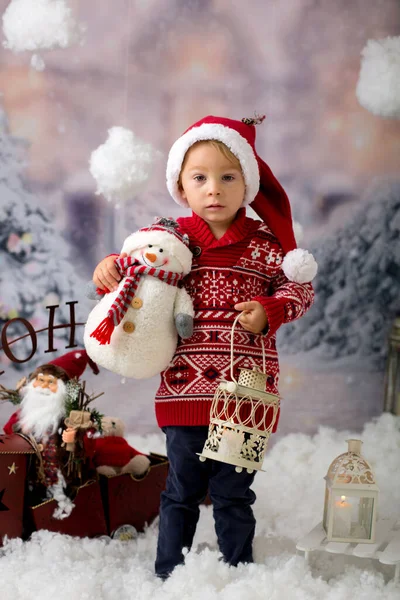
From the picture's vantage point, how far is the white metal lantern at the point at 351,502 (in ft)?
4.82

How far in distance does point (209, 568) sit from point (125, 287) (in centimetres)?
55

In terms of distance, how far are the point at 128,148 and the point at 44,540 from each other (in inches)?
47.1

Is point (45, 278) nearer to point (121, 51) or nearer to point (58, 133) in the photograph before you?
point (58, 133)

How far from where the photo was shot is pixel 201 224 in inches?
Answer: 56.3

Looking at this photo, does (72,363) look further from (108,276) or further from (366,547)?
(366,547)

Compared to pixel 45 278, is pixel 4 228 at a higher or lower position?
higher

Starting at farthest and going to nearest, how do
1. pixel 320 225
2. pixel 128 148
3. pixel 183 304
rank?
1. pixel 320 225
2. pixel 128 148
3. pixel 183 304

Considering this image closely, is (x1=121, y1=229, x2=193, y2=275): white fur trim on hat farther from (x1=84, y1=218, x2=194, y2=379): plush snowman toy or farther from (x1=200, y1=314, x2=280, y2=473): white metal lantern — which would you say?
(x1=200, y1=314, x2=280, y2=473): white metal lantern

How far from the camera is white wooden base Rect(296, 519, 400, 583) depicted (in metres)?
1.39

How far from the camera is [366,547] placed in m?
1.44

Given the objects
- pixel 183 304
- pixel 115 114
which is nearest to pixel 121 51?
pixel 115 114

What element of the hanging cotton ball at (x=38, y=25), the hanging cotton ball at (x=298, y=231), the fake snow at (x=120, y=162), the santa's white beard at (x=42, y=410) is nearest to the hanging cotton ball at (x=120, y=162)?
the fake snow at (x=120, y=162)

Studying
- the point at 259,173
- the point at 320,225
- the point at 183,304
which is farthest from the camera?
the point at 320,225

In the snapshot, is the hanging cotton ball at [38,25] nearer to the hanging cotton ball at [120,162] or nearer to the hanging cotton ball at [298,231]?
the hanging cotton ball at [120,162]
